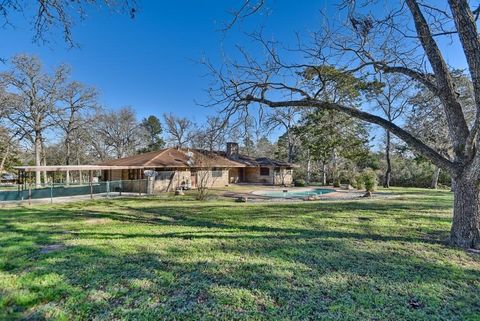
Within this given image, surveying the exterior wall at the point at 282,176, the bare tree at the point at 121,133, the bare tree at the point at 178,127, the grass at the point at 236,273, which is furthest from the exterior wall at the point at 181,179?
the bare tree at the point at 121,133

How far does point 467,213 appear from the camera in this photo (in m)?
5.13

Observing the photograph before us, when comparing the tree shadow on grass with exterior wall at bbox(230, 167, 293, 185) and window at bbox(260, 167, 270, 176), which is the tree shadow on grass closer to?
exterior wall at bbox(230, 167, 293, 185)

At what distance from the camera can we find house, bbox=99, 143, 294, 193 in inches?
782

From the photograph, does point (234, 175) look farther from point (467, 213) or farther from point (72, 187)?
point (467, 213)

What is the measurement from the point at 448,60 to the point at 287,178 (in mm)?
22723

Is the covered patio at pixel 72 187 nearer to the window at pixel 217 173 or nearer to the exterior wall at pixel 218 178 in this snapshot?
the exterior wall at pixel 218 178

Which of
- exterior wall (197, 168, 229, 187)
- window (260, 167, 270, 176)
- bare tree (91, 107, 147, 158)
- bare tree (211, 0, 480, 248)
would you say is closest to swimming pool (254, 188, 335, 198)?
exterior wall (197, 168, 229, 187)

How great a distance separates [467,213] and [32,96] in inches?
1251

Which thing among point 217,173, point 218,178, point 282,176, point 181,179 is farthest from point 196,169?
point 282,176

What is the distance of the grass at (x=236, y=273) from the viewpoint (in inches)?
114

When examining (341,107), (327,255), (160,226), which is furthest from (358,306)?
(160,226)

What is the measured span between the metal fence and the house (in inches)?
47.8

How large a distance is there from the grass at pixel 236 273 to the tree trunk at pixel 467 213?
38 centimetres

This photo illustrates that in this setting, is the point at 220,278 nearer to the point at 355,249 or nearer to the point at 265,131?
the point at 355,249
